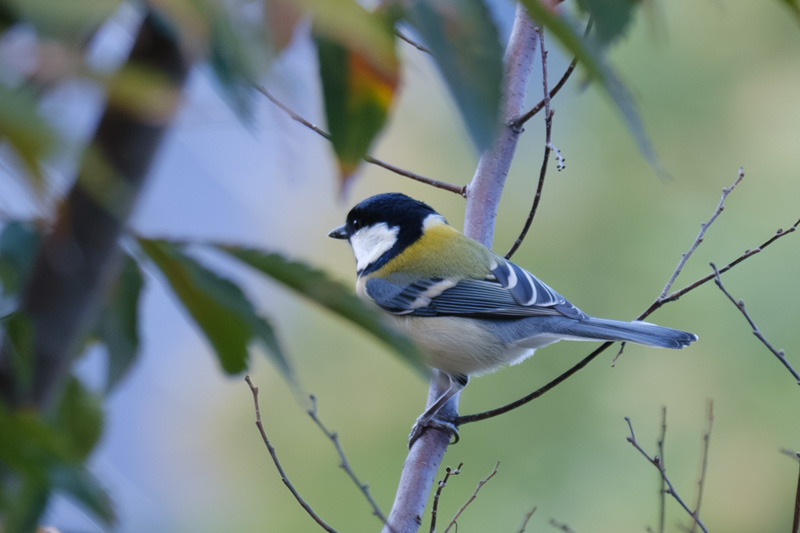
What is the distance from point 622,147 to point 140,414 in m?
2.54

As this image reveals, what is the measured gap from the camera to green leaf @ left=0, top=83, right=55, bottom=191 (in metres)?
0.19

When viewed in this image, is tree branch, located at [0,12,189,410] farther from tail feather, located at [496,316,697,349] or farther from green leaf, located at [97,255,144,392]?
tail feather, located at [496,316,697,349]

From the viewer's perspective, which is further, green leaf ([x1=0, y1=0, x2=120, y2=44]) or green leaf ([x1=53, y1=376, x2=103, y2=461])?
green leaf ([x1=53, y1=376, x2=103, y2=461])

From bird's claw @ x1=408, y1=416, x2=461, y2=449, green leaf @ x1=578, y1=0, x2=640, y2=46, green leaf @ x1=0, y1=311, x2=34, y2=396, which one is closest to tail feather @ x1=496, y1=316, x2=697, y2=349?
bird's claw @ x1=408, y1=416, x2=461, y2=449

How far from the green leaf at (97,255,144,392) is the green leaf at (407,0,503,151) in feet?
0.70

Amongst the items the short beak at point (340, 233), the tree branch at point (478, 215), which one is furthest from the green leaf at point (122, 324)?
the short beak at point (340, 233)

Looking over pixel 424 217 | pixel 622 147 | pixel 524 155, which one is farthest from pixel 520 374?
pixel 424 217

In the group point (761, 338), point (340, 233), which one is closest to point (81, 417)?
point (761, 338)

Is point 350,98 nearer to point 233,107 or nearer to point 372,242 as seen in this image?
point 233,107

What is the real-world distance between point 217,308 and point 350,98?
118 millimetres

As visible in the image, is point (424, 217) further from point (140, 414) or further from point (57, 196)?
point (140, 414)

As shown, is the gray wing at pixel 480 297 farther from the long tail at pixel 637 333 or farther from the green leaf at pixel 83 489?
the green leaf at pixel 83 489

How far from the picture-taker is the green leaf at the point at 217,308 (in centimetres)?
35

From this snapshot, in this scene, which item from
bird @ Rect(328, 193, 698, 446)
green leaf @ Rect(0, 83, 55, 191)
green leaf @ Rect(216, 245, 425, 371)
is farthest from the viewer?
bird @ Rect(328, 193, 698, 446)
